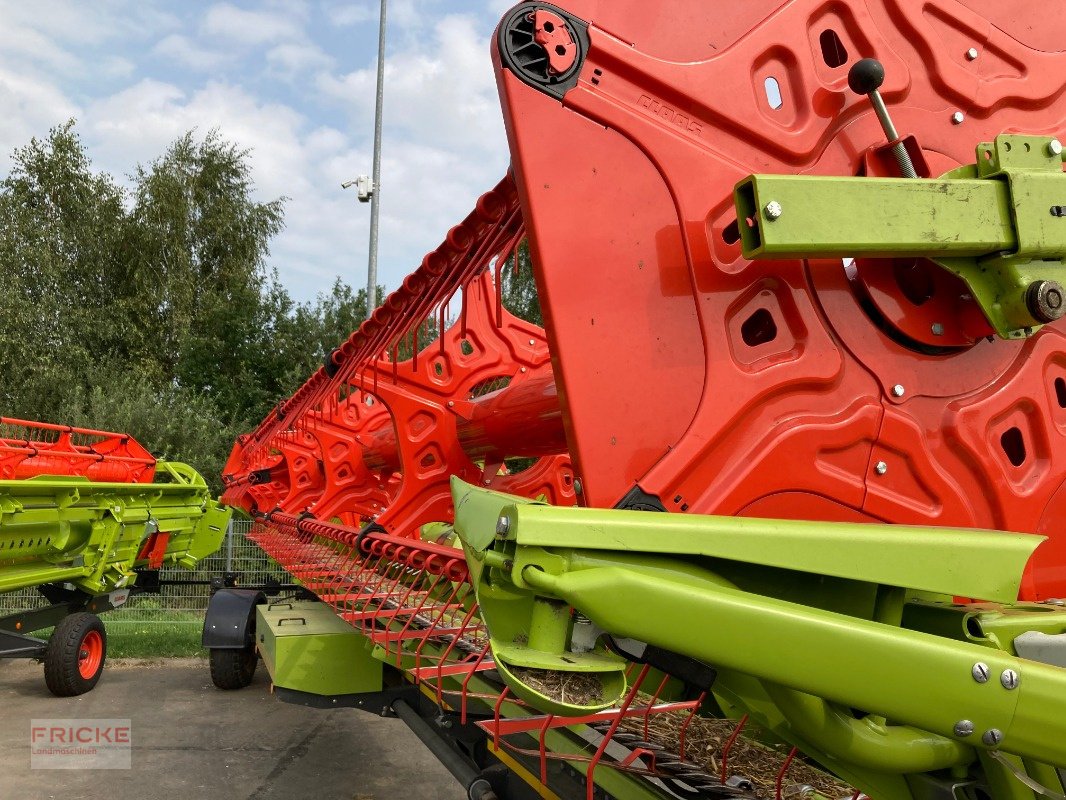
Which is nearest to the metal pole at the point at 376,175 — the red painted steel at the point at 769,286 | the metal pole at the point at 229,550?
the metal pole at the point at 229,550

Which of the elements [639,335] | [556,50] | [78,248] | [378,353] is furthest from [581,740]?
[78,248]

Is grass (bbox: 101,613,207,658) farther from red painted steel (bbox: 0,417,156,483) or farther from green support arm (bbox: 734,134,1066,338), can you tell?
green support arm (bbox: 734,134,1066,338)

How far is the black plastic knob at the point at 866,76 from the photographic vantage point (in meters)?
1.89

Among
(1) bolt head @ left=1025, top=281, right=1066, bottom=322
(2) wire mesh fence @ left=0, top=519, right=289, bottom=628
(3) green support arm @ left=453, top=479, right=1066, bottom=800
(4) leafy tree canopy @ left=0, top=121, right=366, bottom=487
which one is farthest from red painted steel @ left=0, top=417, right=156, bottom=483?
(4) leafy tree canopy @ left=0, top=121, right=366, bottom=487

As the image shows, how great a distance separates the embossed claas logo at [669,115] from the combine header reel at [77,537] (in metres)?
5.73

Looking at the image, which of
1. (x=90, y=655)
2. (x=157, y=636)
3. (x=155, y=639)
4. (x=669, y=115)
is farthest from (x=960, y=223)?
(x=157, y=636)

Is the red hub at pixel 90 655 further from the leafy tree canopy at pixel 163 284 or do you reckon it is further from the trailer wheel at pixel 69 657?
the leafy tree canopy at pixel 163 284

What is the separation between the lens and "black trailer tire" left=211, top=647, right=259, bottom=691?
7.23 m

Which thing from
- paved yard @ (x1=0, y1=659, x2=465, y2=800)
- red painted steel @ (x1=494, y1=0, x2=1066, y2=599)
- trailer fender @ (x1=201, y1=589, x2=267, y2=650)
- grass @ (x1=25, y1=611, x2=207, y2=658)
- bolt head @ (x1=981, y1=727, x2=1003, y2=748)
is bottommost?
grass @ (x1=25, y1=611, x2=207, y2=658)

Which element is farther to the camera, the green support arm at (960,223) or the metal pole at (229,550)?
the metal pole at (229,550)

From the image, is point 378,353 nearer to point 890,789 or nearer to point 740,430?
point 740,430

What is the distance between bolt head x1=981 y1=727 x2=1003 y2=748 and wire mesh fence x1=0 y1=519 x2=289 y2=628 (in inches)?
386

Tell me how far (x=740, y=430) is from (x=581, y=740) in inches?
38.2

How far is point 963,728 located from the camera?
1.18 metres
